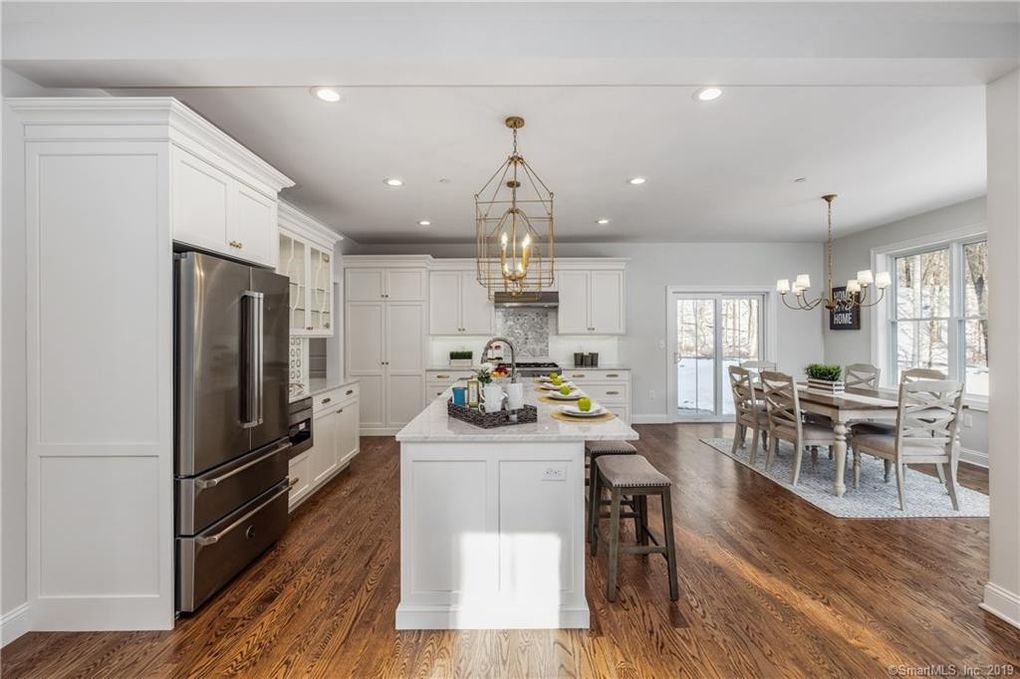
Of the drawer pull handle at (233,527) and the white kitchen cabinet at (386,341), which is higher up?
the white kitchen cabinet at (386,341)

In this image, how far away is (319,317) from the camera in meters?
4.38

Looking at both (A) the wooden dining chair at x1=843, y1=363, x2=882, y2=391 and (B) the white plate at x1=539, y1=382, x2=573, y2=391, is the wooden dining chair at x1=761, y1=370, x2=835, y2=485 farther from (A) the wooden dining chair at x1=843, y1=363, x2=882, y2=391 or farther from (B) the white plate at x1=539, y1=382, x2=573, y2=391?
(B) the white plate at x1=539, y1=382, x2=573, y2=391

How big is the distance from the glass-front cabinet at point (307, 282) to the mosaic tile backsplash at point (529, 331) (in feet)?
9.11

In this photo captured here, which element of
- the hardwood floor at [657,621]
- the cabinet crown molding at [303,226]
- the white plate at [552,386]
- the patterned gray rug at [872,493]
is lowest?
the hardwood floor at [657,621]

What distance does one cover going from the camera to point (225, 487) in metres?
2.34

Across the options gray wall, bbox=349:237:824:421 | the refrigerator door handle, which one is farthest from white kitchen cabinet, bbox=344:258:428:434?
the refrigerator door handle

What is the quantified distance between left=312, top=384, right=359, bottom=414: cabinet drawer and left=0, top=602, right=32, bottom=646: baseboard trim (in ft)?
6.09

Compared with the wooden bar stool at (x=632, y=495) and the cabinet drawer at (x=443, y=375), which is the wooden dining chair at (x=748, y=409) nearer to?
the wooden bar stool at (x=632, y=495)

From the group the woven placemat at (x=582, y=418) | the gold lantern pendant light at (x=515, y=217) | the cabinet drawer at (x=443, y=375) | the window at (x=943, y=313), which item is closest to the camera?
the woven placemat at (x=582, y=418)

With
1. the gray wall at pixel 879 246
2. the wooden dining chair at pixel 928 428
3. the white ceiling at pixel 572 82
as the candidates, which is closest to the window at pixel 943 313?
the gray wall at pixel 879 246

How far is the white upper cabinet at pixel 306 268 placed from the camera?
3695 millimetres

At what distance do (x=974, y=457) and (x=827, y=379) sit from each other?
200 centimetres

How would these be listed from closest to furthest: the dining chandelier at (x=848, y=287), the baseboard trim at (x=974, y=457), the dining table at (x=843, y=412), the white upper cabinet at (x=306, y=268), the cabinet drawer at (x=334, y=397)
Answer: the dining table at (x=843, y=412) < the white upper cabinet at (x=306, y=268) < the cabinet drawer at (x=334, y=397) < the dining chandelier at (x=848, y=287) < the baseboard trim at (x=974, y=457)

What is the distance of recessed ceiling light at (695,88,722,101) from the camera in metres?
2.53
